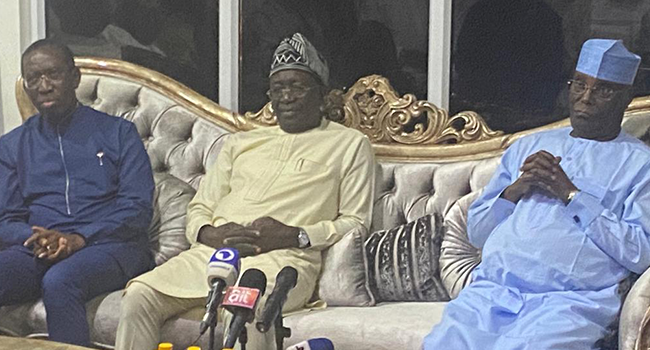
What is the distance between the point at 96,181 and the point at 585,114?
5.74 feet

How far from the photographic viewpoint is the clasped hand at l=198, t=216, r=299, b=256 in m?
3.46

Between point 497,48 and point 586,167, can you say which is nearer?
point 586,167

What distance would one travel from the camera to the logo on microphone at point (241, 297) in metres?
2.24

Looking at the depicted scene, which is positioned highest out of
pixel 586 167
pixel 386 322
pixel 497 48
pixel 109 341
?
pixel 497 48

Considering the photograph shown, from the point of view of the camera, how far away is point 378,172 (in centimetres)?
364

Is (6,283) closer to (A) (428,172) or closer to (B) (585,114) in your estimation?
(A) (428,172)

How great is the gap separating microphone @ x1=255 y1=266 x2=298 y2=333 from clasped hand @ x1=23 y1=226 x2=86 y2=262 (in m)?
1.46

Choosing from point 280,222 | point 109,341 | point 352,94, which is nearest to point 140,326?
point 109,341

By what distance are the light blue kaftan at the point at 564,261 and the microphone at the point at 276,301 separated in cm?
63

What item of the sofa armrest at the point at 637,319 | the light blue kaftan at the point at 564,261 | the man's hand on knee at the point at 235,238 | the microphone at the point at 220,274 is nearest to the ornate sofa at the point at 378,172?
the sofa armrest at the point at 637,319

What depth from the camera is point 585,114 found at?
10.4 ft

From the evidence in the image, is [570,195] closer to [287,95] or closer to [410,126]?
[410,126]

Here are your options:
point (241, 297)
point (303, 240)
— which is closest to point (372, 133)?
point (303, 240)

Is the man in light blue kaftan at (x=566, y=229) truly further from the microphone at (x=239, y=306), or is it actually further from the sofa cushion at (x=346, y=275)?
the microphone at (x=239, y=306)
